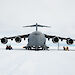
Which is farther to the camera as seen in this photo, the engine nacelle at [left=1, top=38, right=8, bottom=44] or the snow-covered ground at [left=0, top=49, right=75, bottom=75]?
the engine nacelle at [left=1, top=38, right=8, bottom=44]

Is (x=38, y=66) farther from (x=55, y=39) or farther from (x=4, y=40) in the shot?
(x=4, y=40)

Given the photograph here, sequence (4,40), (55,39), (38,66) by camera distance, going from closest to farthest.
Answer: (38,66) → (55,39) → (4,40)

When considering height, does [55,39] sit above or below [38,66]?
above

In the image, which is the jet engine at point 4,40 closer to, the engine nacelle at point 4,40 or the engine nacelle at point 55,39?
the engine nacelle at point 4,40

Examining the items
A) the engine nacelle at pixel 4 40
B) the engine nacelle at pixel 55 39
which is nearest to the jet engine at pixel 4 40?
the engine nacelle at pixel 4 40

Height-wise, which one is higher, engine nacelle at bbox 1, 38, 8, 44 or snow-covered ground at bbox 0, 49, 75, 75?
engine nacelle at bbox 1, 38, 8, 44

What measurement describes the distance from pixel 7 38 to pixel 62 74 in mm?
39571

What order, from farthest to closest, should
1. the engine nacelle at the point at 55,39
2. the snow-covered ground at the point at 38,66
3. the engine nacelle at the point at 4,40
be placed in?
the engine nacelle at the point at 4,40
the engine nacelle at the point at 55,39
the snow-covered ground at the point at 38,66

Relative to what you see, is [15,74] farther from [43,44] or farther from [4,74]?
[43,44]

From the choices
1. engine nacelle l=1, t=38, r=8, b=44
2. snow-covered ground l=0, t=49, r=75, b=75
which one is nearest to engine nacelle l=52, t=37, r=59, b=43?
engine nacelle l=1, t=38, r=8, b=44

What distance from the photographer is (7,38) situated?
150 ft

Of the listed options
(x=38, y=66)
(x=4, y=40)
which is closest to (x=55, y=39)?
(x=4, y=40)

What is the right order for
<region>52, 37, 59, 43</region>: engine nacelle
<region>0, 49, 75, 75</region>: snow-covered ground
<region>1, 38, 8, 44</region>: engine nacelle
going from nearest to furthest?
<region>0, 49, 75, 75</region>: snow-covered ground, <region>52, 37, 59, 43</region>: engine nacelle, <region>1, 38, 8, 44</region>: engine nacelle

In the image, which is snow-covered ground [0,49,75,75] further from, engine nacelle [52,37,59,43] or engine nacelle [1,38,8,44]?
engine nacelle [1,38,8,44]
